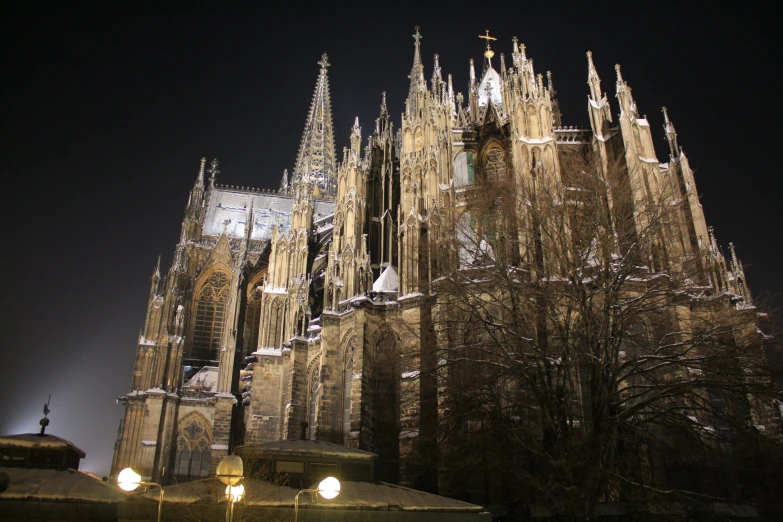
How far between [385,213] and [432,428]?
1142 cm

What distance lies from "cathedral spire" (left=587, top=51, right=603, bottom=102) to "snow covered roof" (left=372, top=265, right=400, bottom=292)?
1268 centimetres

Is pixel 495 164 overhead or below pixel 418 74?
below

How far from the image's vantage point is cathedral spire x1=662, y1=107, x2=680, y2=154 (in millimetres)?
28078

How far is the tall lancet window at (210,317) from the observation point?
132 ft

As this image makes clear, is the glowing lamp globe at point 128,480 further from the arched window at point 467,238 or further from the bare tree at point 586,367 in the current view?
the arched window at point 467,238

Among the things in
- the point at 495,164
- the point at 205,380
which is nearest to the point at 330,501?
the point at 495,164

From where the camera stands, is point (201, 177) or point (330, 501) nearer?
point (330, 501)

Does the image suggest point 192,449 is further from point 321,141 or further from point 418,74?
point 321,141

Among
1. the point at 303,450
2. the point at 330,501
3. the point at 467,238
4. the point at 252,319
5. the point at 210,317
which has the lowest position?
the point at 330,501

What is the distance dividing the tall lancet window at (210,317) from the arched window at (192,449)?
558cm

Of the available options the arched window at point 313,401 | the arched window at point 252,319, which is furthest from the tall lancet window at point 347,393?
the arched window at point 252,319

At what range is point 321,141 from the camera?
61344 millimetres

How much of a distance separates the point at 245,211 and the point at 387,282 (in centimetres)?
2756

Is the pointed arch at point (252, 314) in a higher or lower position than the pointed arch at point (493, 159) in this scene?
lower
